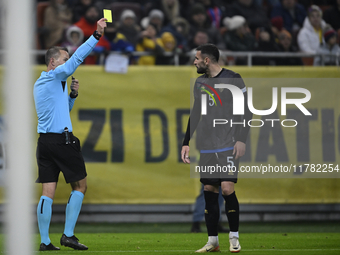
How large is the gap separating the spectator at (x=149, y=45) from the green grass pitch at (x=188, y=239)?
2.66m

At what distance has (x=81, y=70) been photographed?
29.5 ft

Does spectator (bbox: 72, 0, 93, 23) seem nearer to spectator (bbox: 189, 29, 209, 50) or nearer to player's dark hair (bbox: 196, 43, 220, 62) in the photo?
spectator (bbox: 189, 29, 209, 50)

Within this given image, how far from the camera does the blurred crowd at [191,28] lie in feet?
31.3

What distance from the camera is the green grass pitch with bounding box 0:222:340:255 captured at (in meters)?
5.70

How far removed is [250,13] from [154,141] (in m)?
4.01

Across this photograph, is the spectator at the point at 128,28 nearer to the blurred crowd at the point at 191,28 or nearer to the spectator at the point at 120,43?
the blurred crowd at the point at 191,28

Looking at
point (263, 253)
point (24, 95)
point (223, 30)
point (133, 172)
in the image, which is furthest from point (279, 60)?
point (24, 95)

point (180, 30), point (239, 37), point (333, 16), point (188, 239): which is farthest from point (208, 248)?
point (333, 16)

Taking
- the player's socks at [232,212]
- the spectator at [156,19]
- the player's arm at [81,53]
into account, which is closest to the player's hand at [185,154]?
the player's socks at [232,212]

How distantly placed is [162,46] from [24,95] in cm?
751

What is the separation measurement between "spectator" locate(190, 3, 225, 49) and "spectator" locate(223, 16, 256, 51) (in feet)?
0.53

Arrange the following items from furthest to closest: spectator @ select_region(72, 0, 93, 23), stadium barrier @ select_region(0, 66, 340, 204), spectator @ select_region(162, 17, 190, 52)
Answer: spectator @ select_region(72, 0, 93, 23)
spectator @ select_region(162, 17, 190, 52)
stadium barrier @ select_region(0, 66, 340, 204)

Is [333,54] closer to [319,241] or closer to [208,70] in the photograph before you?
[319,241]

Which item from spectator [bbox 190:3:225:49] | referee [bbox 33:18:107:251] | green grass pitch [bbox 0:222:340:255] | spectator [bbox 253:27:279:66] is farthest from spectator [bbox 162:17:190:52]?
referee [bbox 33:18:107:251]
